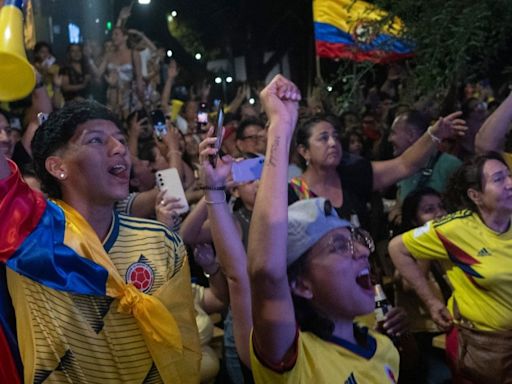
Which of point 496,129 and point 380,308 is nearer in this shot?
point 380,308

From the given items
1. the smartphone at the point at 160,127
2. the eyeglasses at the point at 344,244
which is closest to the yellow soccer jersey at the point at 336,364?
the eyeglasses at the point at 344,244

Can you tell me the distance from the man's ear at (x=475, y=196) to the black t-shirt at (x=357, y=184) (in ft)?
2.06

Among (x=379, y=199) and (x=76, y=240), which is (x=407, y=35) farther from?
(x=76, y=240)

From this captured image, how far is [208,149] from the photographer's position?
2.04 meters


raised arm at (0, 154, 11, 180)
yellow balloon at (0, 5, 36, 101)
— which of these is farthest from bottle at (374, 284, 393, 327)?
yellow balloon at (0, 5, 36, 101)

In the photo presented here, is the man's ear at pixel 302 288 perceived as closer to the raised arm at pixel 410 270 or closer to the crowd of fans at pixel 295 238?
the crowd of fans at pixel 295 238

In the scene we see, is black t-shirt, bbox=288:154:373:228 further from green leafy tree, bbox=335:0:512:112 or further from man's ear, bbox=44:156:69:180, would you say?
man's ear, bbox=44:156:69:180

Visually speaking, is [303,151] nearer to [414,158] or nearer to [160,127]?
[414,158]

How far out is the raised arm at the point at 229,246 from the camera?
197 centimetres

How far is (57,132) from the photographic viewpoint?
209cm

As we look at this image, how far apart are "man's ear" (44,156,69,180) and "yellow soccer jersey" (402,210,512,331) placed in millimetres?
2032

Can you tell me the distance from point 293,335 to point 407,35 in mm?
3007

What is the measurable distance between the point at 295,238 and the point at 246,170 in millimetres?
768

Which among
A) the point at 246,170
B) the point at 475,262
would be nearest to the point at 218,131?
the point at 246,170
